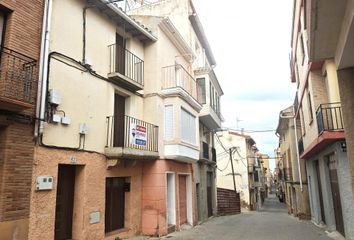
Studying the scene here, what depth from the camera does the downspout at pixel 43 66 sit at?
7219 mm

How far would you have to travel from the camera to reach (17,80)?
671 cm

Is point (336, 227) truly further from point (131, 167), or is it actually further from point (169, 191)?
point (131, 167)

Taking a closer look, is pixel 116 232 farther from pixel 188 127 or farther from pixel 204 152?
pixel 204 152

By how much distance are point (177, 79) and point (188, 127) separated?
7.47 feet

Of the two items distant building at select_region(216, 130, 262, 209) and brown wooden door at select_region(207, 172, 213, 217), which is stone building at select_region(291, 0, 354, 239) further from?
distant building at select_region(216, 130, 262, 209)

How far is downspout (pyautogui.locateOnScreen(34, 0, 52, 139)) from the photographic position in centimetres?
722

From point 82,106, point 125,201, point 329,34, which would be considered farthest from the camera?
point 125,201

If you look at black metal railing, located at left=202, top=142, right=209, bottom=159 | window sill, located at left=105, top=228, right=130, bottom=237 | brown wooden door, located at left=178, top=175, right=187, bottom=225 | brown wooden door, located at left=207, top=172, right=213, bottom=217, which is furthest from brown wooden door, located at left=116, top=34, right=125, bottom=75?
brown wooden door, located at left=207, top=172, right=213, bottom=217

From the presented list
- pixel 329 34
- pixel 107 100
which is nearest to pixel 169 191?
pixel 107 100

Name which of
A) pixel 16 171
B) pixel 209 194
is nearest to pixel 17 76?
pixel 16 171

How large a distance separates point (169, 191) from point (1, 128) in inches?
314

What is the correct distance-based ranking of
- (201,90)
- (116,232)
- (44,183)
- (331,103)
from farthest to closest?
(201,90)
(331,103)
(116,232)
(44,183)

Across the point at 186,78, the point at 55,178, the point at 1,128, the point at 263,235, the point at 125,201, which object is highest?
the point at 186,78

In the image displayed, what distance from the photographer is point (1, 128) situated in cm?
652
